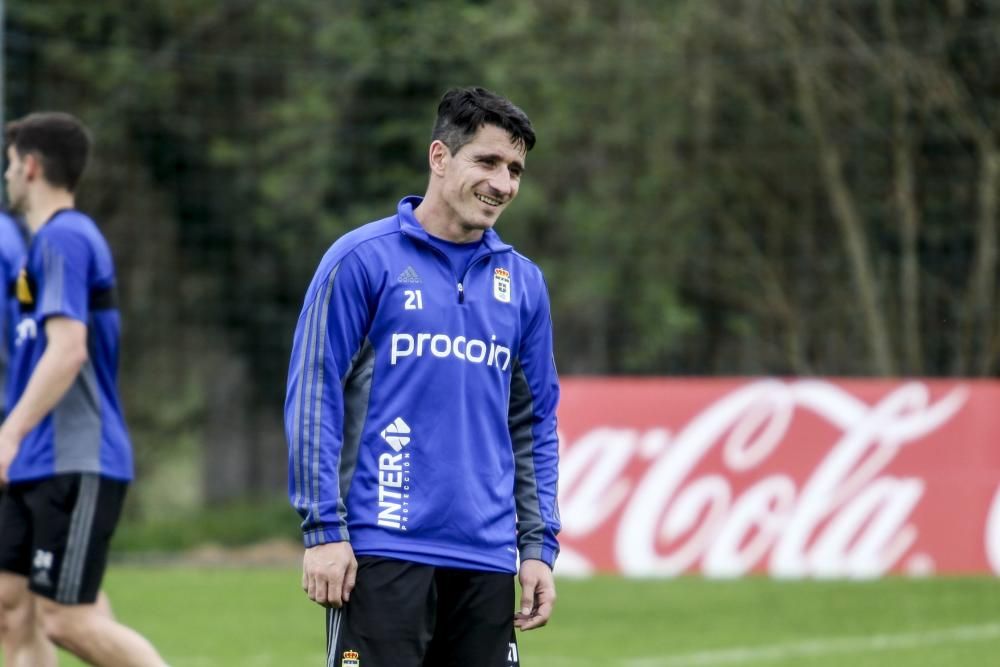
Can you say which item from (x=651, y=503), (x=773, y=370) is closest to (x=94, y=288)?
(x=651, y=503)

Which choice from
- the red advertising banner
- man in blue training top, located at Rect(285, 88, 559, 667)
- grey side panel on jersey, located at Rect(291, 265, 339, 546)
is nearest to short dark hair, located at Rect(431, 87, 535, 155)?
man in blue training top, located at Rect(285, 88, 559, 667)

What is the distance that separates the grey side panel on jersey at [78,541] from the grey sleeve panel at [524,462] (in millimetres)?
2088

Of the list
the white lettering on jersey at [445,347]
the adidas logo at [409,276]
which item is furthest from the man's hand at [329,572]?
the adidas logo at [409,276]

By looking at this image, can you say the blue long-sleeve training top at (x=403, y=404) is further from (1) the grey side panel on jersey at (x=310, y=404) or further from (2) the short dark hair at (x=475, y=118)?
(2) the short dark hair at (x=475, y=118)

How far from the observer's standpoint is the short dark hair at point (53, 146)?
639cm

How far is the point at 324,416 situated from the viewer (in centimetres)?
429

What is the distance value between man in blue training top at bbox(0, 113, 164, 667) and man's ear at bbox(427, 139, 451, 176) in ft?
6.89

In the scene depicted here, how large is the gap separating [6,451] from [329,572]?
7.01ft

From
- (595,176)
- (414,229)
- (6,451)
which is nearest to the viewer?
(414,229)

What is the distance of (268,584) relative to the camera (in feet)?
44.0

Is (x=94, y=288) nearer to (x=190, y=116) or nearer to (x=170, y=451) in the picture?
(x=190, y=116)

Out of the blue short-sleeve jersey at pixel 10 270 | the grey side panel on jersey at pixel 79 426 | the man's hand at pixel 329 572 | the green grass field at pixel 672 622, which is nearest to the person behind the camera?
the man's hand at pixel 329 572

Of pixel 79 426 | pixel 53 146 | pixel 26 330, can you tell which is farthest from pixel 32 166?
pixel 79 426

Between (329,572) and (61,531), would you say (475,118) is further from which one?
(61,531)
